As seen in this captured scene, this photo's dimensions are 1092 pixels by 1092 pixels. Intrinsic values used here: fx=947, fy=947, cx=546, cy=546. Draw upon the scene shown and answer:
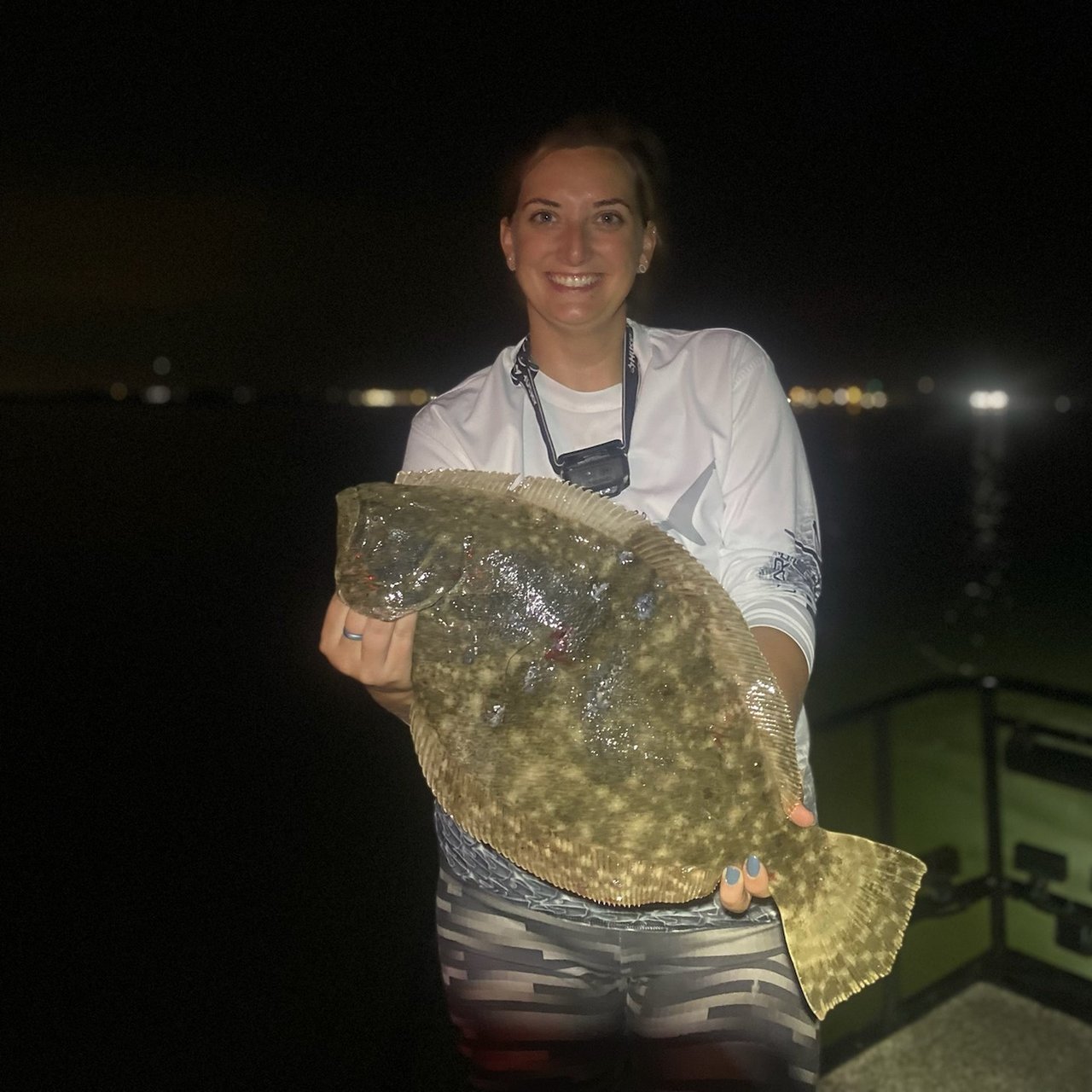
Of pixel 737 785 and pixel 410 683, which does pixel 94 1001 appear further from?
pixel 737 785

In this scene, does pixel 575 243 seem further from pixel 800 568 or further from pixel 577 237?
pixel 800 568

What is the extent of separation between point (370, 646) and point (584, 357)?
30.7 inches

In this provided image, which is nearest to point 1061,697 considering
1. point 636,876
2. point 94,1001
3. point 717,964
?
point 717,964

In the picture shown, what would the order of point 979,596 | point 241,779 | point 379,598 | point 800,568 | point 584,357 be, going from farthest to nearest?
1. point 979,596
2. point 241,779
3. point 584,357
4. point 800,568
5. point 379,598

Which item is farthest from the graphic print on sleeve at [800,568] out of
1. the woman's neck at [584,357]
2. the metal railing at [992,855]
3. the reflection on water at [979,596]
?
the reflection on water at [979,596]

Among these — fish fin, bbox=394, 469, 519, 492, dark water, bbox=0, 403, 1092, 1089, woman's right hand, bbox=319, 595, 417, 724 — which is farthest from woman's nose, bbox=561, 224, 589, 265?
dark water, bbox=0, 403, 1092, 1089

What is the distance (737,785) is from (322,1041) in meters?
3.75

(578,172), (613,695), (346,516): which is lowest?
(613,695)

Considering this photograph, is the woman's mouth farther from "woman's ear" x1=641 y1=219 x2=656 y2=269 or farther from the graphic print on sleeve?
the graphic print on sleeve

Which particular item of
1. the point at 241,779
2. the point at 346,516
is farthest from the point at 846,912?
the point at 241,779

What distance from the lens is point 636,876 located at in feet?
6.04

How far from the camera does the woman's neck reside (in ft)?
6.77

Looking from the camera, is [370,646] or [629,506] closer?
[370,646]

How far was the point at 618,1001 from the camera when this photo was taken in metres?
2.07
